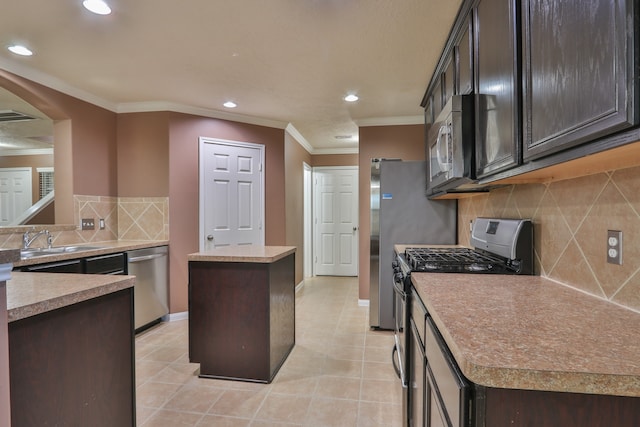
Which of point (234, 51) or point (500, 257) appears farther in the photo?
point (234, 51)

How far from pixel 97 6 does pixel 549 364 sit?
2.59 m

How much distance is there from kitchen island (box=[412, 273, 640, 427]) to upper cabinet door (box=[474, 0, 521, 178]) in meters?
0.57

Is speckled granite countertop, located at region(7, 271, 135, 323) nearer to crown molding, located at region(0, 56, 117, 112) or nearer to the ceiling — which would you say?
the ceiling

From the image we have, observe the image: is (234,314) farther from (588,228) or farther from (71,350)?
(588,228)

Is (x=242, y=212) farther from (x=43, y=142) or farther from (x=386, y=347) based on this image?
(x=43, y=142)

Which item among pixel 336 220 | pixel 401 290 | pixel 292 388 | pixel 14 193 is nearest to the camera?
pixel 401 290

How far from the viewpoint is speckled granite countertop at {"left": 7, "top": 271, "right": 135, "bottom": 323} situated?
3.15ft

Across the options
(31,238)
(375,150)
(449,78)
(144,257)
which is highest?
(449,78)

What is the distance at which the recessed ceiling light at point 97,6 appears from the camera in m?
1.81

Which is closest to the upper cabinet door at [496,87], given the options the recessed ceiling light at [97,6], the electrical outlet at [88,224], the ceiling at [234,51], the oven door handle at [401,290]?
the ceiling at [234,51]

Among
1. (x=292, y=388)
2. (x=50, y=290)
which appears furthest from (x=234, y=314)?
(x=50, y=290)

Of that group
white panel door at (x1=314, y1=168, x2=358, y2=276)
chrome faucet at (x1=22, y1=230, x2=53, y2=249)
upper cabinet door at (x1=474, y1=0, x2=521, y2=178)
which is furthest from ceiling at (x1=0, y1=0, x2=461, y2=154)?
white panel door at (x1=314, y1=168, x2=358, y2=276)

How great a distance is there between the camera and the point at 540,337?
79 cm

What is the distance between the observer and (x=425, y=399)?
117 cm
